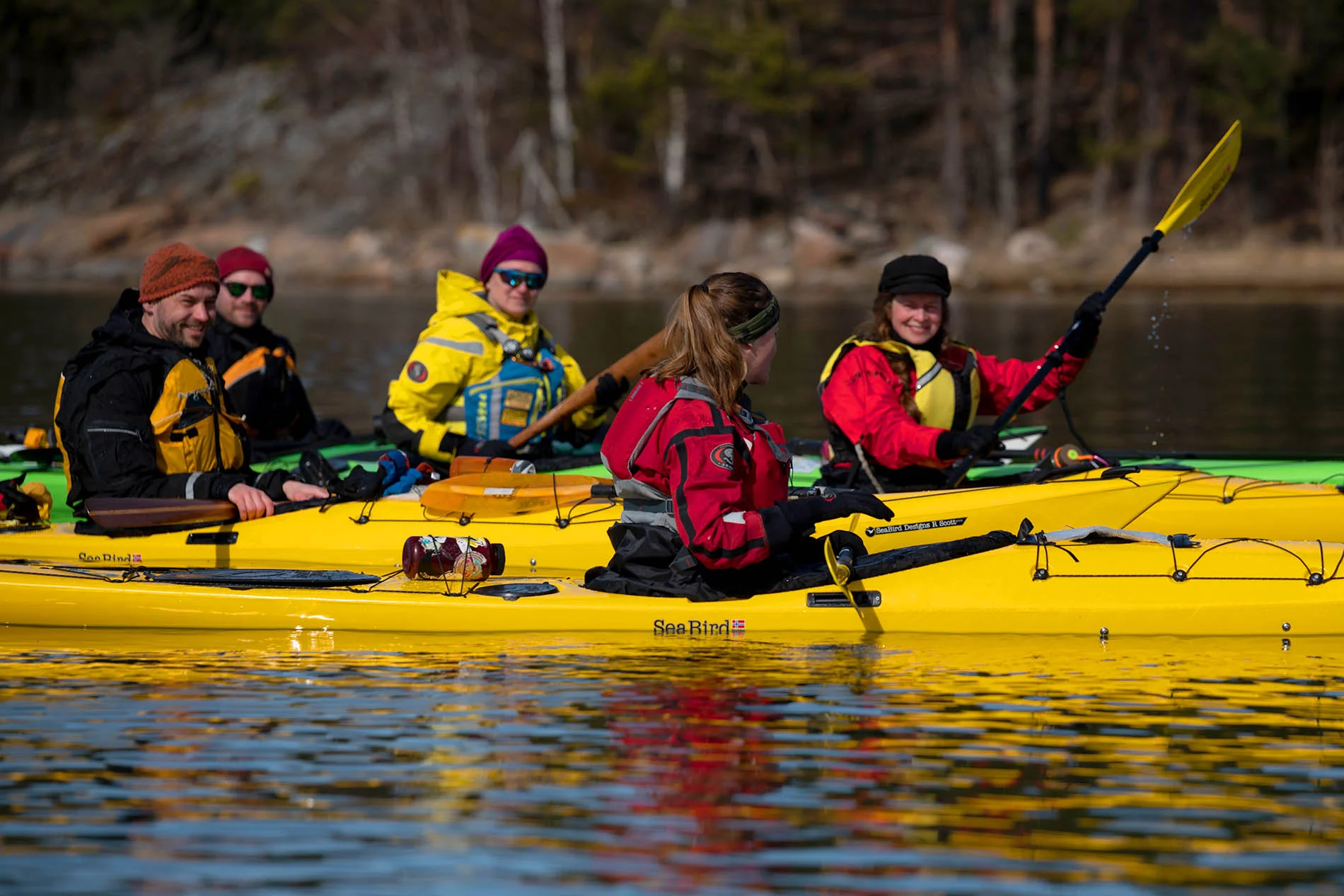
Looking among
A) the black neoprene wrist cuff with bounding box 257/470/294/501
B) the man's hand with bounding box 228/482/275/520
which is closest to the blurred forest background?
the black neoprene wrist cuff with bounding box 257/470/294/501

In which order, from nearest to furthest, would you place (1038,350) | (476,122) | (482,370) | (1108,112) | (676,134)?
(482,370), (1038,350), (1108,112), (676,134), (476,122)

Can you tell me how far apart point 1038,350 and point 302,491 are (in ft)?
43.1

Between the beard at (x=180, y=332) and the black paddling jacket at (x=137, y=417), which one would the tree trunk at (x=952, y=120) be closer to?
the black paddling jacket at (x=137, y=417)

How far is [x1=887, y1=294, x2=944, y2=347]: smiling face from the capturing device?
723cm

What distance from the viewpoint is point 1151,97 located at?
30.4m

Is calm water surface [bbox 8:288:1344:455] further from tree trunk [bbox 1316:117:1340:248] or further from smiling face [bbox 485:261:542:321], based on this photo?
smiling face [bbox 485:261:542:321]

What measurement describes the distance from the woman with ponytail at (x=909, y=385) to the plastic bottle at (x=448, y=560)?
1.61 m

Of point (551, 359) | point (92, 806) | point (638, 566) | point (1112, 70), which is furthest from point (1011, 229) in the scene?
point (92, 806)

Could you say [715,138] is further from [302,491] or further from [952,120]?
[302,491]

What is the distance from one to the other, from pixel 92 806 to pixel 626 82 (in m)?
28.6

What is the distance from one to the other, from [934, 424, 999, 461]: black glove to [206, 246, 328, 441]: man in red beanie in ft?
11.8

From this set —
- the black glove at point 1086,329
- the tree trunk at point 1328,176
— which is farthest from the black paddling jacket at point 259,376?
the tree trunk at point 1328,176

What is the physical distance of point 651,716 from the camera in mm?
5184

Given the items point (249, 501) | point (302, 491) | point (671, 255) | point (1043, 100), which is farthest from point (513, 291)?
point (671, 255)
